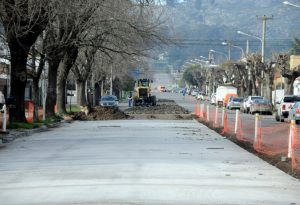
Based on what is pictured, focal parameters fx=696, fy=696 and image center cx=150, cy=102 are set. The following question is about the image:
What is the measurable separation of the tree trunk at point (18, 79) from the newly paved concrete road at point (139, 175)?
→ 10272mm

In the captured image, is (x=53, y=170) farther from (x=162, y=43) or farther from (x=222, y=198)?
(x=162, y=43)

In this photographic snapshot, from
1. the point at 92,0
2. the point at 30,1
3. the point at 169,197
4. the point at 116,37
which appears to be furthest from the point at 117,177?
the point at 116,37

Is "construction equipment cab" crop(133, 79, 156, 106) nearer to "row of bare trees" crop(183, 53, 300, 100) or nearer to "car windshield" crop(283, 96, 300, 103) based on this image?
"row of bare trees" crop(183, 53, 300, 100)

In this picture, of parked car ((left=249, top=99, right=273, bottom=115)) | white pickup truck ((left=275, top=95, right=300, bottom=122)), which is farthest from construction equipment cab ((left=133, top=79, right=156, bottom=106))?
white pickup truck ((left=275, top=95, right=300, bottom=122))

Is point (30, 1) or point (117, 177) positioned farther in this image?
point (30, 1)

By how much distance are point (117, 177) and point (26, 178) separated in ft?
6.27

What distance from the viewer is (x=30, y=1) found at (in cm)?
2583

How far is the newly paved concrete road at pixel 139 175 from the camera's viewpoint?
11820mm

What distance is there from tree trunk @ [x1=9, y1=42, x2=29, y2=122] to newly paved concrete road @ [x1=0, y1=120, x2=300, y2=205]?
33.7 feet

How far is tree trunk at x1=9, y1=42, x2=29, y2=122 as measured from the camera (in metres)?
33.8

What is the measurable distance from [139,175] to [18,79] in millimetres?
20980

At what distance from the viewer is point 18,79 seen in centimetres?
3469

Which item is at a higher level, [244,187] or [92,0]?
[92,0]


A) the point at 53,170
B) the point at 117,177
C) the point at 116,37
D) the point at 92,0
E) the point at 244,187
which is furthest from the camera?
the point at 116,37
